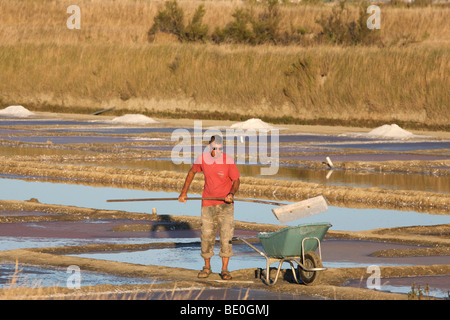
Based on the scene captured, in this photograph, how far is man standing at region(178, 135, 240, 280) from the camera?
8758 mm

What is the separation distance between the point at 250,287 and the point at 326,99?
25.4 meters

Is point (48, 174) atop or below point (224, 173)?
below

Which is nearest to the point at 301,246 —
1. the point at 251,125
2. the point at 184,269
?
the point at 184,269

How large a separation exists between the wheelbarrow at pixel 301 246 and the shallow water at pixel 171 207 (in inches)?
161

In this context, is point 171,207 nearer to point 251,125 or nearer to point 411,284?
point 411,284

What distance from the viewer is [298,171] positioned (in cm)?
1911

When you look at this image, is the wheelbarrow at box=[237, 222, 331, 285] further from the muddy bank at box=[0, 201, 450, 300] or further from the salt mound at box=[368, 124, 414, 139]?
the salt mound at box=[368, 124, 414, 139]

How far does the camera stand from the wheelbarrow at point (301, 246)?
27.3 ft

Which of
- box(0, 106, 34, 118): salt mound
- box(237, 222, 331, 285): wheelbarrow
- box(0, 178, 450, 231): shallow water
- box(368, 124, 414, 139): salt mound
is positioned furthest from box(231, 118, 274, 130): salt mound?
box(237, 222, 331, 285): wheelbarrow

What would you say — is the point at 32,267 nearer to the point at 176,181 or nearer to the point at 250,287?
the point at 250,287

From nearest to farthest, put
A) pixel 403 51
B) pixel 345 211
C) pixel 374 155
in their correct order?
1. pixel 345 211
2. pixel 374 155
3. pixel 403 51

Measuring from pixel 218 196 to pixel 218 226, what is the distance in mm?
287

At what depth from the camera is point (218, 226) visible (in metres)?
8.91

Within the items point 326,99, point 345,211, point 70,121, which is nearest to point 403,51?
point 326,99
